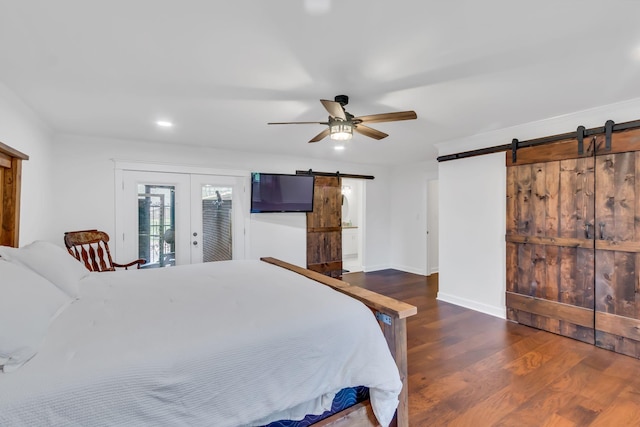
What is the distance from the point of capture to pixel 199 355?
1.21m

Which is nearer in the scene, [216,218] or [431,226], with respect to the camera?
[216,218]

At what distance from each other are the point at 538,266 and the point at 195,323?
3518mm

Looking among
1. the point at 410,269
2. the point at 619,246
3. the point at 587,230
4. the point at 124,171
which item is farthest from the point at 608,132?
the point at 124,171

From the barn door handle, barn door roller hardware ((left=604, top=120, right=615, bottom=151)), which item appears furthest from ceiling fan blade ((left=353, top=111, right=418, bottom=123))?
the barn door handle

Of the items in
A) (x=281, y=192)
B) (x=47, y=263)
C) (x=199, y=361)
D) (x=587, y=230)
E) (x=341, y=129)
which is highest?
(x=341, y=129)

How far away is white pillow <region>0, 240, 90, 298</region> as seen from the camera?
1766 millimetres

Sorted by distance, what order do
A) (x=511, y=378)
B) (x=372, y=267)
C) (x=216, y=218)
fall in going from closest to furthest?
(x=511, y=378) < (x=216, y=218) < (x=372, y=267)

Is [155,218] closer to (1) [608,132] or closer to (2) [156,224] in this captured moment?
Answer: (2) [156,224]

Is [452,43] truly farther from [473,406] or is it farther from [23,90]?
[23,90]

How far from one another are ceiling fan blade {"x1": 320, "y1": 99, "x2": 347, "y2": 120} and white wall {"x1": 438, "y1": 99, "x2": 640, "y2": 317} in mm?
2321

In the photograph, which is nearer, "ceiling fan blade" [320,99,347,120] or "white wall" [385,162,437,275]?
"ceiling fan blade" [320,99,347,120]

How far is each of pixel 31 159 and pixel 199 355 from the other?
9.91ft

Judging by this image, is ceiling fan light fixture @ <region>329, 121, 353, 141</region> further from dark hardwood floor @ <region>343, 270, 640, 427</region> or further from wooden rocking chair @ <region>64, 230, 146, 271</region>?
wooden rocking chair @ <region>64, 230, 146, 271</region>

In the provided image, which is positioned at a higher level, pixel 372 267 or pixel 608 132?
pixel 608 132
